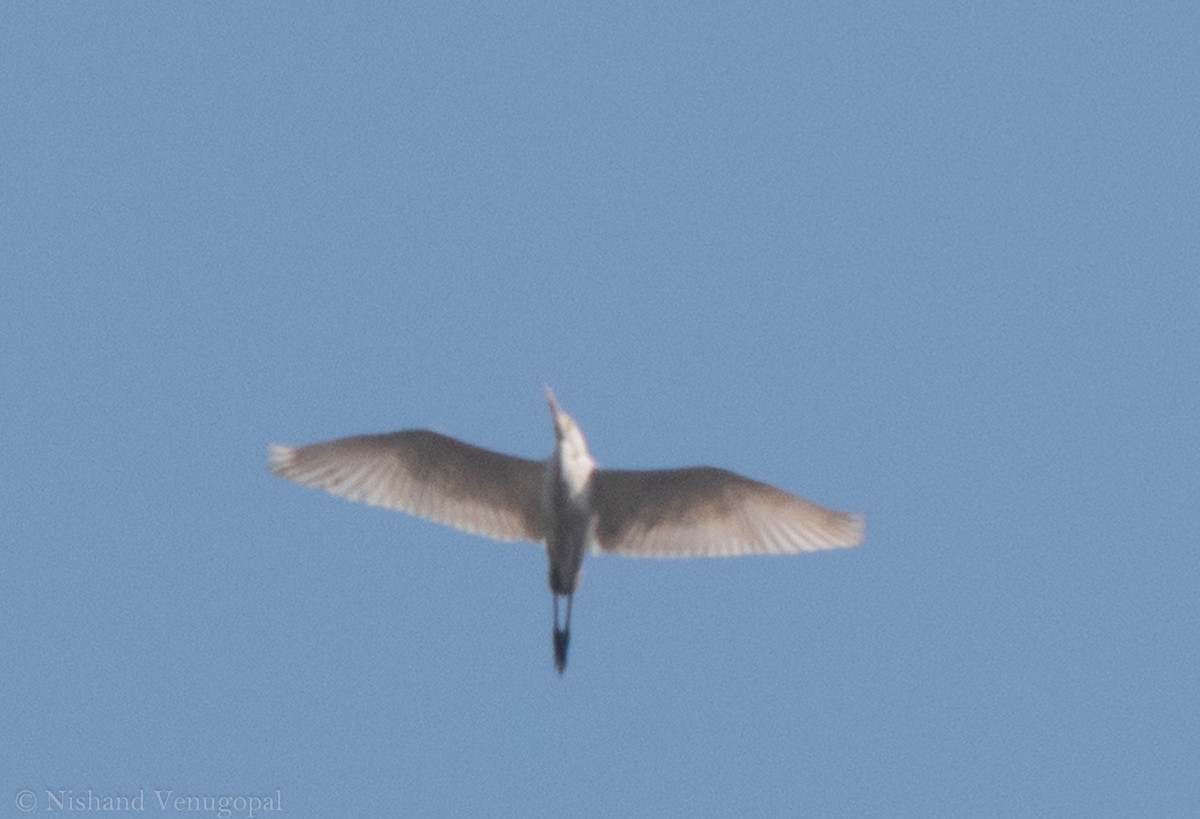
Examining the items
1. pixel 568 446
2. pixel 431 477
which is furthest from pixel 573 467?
pixel 431 477

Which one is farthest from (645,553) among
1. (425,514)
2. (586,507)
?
(425,514)

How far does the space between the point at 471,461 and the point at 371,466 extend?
92 cm

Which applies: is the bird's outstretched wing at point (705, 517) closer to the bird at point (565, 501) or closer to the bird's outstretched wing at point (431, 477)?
the bird at point (565, 501)

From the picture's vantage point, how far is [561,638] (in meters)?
20.1

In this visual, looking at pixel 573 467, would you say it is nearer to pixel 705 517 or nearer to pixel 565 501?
pixel 565 501

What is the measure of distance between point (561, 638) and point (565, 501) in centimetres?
129

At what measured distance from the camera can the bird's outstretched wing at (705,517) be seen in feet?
65.7

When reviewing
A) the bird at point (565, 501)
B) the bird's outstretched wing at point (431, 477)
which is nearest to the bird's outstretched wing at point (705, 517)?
the bird at point (565, 501)

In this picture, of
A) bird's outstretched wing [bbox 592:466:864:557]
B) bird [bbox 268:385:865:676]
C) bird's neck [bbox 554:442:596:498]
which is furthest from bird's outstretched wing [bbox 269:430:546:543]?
bird's outstretched wing [bbox 592:466:864:557]

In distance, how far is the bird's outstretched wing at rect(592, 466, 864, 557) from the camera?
20.0m

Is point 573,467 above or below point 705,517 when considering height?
above

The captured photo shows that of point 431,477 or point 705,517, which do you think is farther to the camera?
point 431,477

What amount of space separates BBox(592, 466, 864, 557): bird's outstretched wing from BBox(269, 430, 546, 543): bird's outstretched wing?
753 millimetres

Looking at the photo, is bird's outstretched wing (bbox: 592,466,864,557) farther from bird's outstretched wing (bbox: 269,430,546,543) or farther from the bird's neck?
bird's outstretched wing (bbox: 269,430,546,543)
